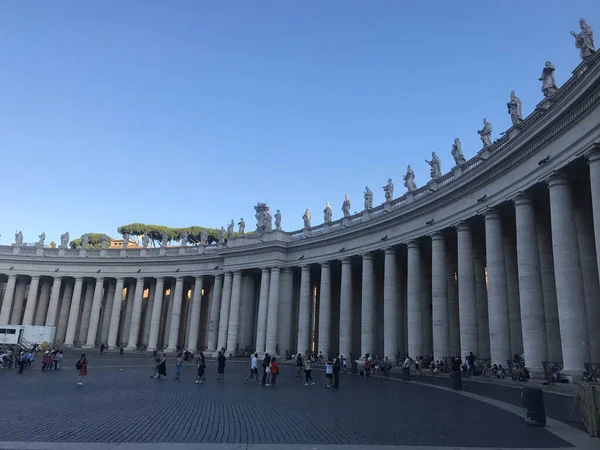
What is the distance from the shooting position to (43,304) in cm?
7819

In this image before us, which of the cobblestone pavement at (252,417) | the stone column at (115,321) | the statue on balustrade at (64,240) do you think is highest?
the statue on balustrade at (64,240)

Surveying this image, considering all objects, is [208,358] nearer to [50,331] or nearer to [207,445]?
[50,331]

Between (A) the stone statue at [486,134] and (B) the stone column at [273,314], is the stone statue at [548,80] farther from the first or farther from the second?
(B) the stone column at [273,314]

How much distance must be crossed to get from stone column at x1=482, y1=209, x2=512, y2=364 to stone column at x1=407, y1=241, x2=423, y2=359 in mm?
9376

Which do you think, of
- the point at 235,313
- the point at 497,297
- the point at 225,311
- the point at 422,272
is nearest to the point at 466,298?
the point at 497,297

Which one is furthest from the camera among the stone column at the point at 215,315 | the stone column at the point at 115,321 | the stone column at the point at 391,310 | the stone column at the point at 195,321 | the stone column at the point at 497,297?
the stone column at the point at 115,321

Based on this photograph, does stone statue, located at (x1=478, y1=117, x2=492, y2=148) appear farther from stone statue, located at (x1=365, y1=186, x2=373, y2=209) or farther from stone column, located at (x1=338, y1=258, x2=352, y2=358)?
stone column, located at (x1=338, y1=258, x2=352, y2=358)

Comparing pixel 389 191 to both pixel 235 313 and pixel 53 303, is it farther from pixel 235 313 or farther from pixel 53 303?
pixel 53 303

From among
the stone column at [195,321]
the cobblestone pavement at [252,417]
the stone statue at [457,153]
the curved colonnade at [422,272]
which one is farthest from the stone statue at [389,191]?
the stone column at [195,321]

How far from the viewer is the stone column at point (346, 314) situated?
48.3 meters

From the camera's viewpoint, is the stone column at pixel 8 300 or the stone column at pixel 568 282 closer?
the stone column at pixel 568 282

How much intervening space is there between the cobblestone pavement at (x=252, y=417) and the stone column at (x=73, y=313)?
172ft

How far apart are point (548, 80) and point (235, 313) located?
44.5 metres

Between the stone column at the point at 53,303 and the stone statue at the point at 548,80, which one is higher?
the stone statue at the point at 548,80
